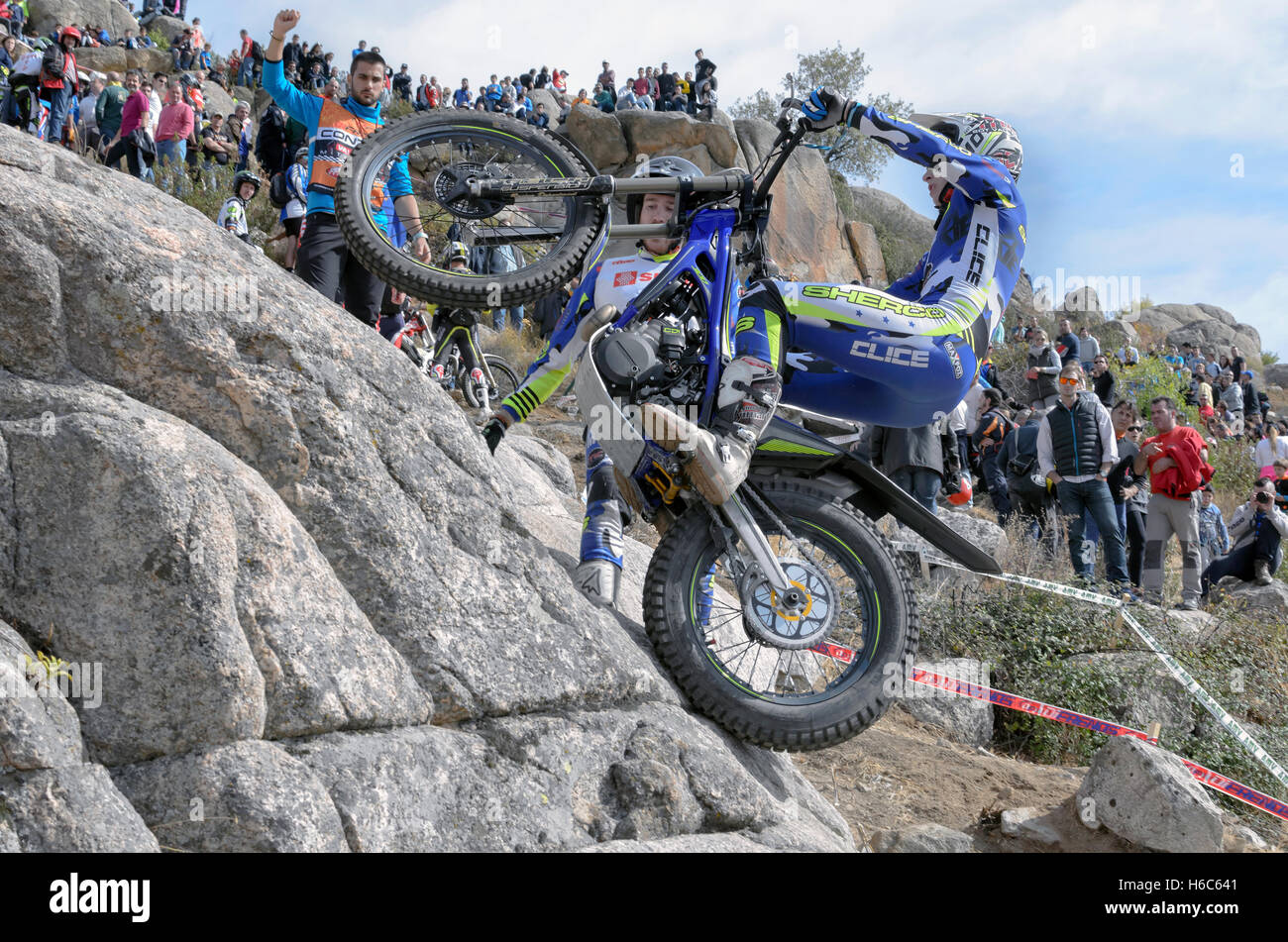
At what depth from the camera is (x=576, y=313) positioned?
492 cm

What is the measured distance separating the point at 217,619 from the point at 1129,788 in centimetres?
377

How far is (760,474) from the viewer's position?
4.32m

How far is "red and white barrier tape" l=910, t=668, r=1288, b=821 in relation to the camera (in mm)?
5277

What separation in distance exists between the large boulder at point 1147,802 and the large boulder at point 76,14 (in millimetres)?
31357

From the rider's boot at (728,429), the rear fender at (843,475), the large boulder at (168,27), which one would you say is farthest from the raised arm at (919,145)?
the large boulder at (168,27)

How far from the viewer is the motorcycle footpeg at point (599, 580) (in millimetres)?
4324

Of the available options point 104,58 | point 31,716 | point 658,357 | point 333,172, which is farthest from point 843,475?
point 104,58

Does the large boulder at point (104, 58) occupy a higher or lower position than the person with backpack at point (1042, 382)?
higher

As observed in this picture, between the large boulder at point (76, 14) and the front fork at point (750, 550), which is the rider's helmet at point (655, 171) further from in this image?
the large boulder at point (76, 14)

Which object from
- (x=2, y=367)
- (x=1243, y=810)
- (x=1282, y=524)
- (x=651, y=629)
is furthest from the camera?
(x=1282, y=524)

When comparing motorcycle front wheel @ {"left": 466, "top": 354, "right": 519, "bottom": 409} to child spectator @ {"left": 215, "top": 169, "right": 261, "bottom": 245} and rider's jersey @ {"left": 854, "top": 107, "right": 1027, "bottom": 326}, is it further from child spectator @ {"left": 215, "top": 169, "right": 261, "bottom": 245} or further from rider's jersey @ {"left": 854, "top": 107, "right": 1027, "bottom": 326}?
rider's jersey @ {"left": 854, "top": 107, "right": 1027, "bottom": 326}

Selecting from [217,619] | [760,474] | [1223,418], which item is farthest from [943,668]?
[1223,418]
